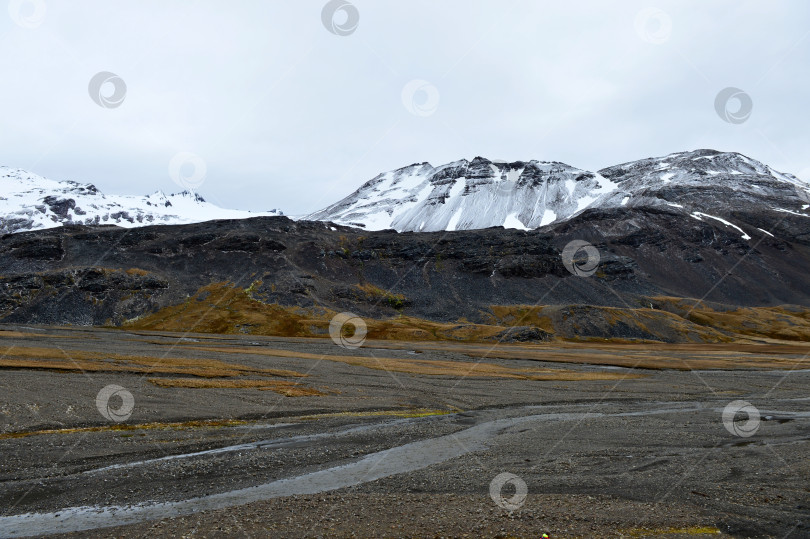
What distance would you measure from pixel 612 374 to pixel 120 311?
117 m

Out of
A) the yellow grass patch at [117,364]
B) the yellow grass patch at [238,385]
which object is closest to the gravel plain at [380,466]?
the yellow grass patch at [238,385]

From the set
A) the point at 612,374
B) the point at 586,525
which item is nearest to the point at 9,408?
the point at 586,525

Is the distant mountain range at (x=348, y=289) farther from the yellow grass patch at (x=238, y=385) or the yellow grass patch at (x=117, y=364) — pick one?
the yellow grass patch at (x=238, y=385)

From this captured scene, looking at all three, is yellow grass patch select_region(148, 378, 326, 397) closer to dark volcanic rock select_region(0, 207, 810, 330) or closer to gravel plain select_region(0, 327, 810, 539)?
gravel plain select_region(0, 327, 810, 539)

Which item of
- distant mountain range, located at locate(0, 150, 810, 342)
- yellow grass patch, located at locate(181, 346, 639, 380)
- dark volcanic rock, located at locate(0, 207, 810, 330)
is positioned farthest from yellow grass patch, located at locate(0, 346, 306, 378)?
dark volcanic rock, located at locate(0, 207, 810, 330)

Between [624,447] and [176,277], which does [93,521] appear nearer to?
[624,447]

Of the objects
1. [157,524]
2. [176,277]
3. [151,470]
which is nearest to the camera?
[157,524]

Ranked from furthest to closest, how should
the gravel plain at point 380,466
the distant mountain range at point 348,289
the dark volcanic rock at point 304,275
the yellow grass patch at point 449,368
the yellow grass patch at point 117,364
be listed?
the dark volcanic rock at point 304,275 → the distant mountain range at point 348,289 → the yellow grass patch at point 449,368 → the yellow grass patch at point 117,364 → the gravel plain at point 380,466

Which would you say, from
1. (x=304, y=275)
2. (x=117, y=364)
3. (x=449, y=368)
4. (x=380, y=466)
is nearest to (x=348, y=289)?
(x=304, y=275)

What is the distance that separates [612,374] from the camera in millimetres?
65875

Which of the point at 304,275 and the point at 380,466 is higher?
the point at 380,466

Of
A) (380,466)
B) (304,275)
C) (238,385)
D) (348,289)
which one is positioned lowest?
(304,275)

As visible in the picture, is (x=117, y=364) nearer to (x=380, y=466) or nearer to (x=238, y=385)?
(x=238, y=385)

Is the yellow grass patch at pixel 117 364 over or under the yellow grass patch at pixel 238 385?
under
